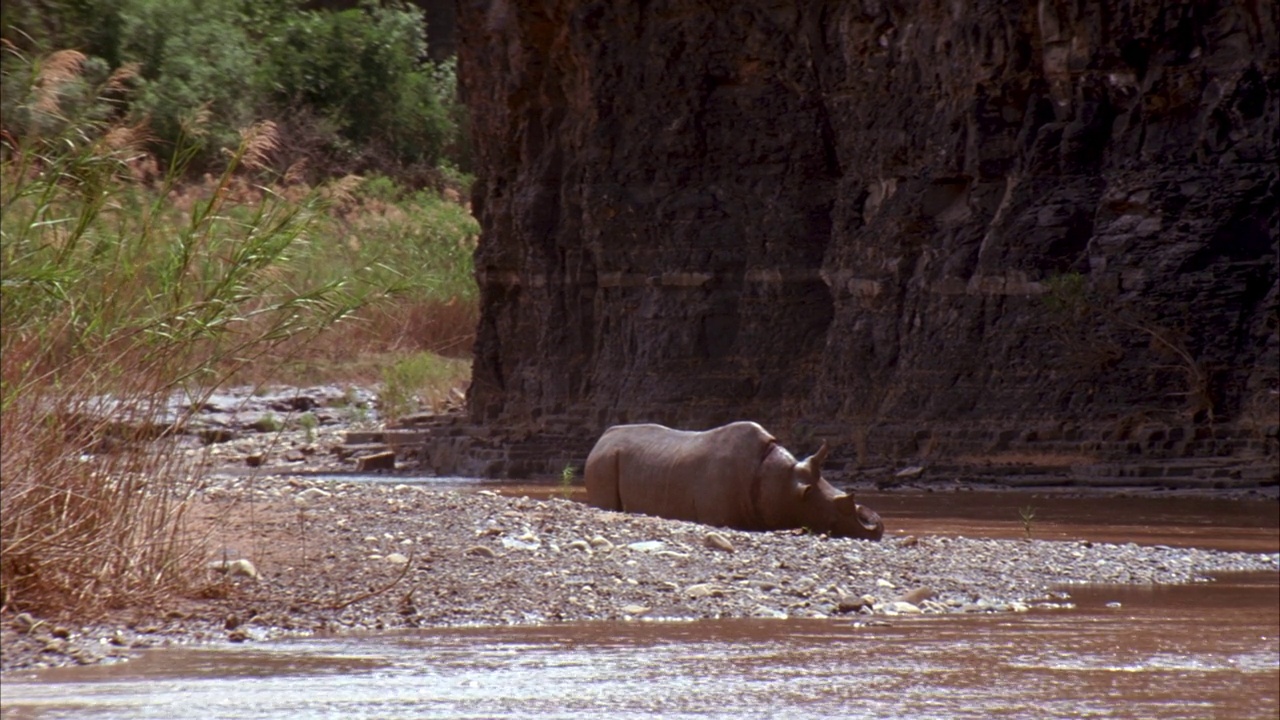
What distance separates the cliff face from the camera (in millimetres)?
19609

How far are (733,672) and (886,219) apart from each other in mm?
16477

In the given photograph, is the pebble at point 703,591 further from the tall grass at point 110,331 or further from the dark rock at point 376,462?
the dark rock at point 376,462

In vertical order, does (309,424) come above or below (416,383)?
below

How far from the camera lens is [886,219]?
74.4ft

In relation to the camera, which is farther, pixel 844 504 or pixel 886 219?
pixel 886 219

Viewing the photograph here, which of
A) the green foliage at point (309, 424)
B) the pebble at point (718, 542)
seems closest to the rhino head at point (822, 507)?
the pebble at point (718, 542)

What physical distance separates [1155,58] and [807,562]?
486 inches

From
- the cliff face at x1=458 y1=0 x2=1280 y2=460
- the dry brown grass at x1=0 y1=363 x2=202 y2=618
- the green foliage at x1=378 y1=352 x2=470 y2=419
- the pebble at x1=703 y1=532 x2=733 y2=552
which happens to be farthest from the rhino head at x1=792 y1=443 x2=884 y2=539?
the green foliage at x1=378 y1=352 x2=470 y2=419

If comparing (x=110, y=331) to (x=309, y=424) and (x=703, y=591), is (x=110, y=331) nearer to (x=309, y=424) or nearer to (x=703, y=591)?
(x=703, y=591)

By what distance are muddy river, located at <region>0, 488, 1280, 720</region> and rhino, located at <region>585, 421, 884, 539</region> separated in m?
2.95

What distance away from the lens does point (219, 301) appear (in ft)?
25.3

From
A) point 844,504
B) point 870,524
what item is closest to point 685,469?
point 844,504

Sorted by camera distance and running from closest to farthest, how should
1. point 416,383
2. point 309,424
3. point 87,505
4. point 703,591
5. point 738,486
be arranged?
point 87,505, point 703,591, point 738,486, point 309,424, point 416,383

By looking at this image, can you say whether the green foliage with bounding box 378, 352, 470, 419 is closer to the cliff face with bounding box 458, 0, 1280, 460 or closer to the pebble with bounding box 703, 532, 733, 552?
the cliff face with bounding box 458, 0, 1280, 460
